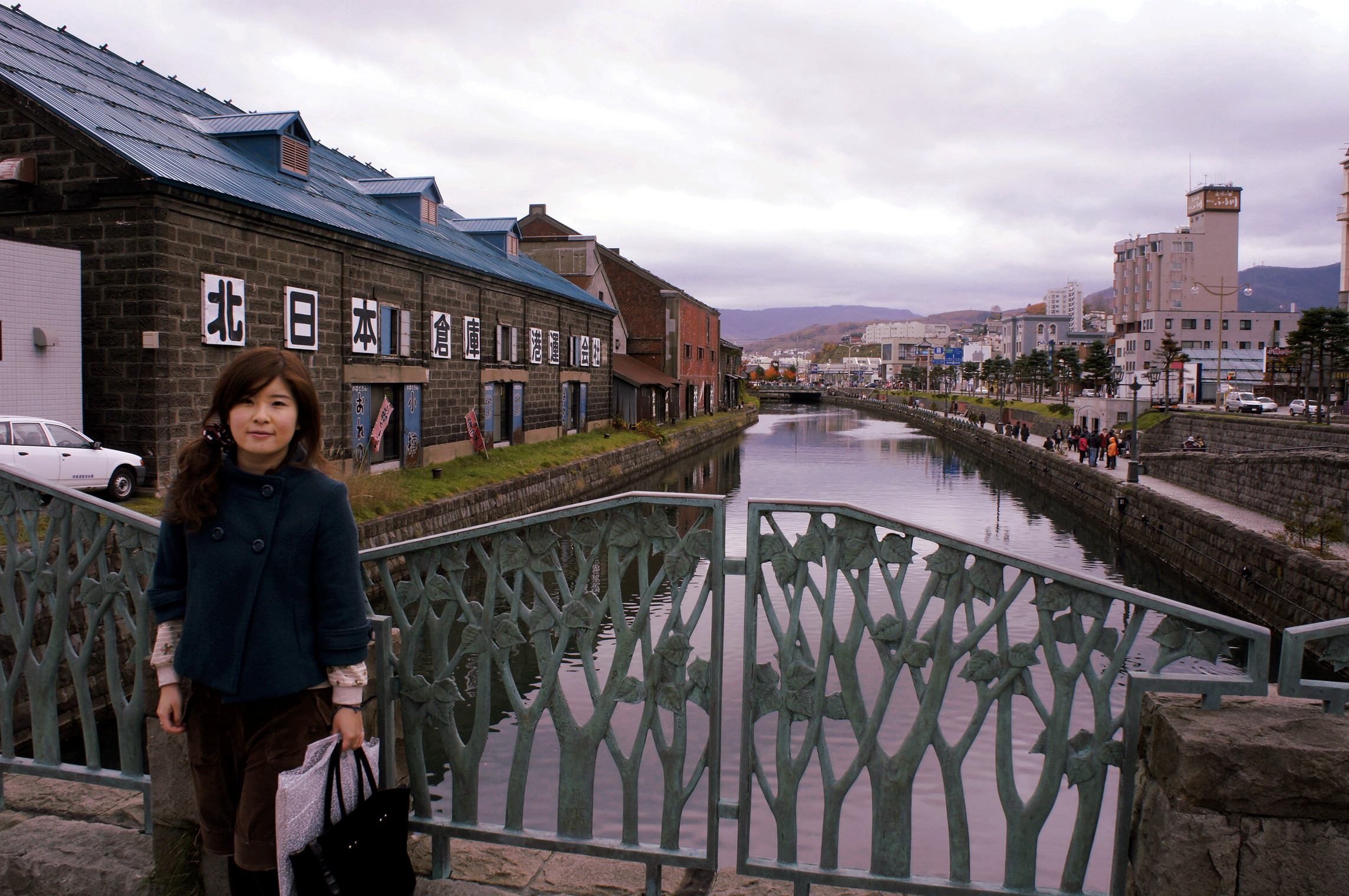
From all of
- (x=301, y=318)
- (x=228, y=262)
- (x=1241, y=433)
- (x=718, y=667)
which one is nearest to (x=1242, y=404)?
(x=1241, y=433)

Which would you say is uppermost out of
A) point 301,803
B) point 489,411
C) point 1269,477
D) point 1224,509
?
point 489,411

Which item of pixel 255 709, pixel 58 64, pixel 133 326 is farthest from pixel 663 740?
pixel 58 64

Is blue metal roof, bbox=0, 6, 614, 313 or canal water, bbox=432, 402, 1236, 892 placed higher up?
blue metal roof, bbox=0, 6, 614, 313

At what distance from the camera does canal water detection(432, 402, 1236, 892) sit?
729cm

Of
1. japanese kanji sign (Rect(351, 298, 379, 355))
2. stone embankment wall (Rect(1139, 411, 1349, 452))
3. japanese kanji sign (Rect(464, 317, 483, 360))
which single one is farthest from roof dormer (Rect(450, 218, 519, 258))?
stone embankment wall (Rect(1139, 411, 1349, 452))

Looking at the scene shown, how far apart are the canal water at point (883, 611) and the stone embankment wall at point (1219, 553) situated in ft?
1.62

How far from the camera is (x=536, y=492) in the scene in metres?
23.0

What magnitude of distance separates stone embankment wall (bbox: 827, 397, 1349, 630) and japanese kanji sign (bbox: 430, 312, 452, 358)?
1784cm

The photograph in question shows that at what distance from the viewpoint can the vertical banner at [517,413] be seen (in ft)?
92.3

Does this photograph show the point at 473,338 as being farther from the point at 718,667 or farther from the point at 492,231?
the point at 718,667

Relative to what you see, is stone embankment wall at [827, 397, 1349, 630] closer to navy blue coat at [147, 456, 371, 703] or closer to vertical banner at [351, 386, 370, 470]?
navy blue coat at [147, 456, 371, 703]

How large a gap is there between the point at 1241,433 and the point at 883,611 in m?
24.4

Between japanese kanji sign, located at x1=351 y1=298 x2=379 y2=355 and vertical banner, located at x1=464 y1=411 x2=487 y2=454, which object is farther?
vertical banner, located at x1=464 y1=411 x2=487 y2=454

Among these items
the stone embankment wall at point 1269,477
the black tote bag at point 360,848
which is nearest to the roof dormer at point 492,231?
the stone embankment wall at point 1269,477
